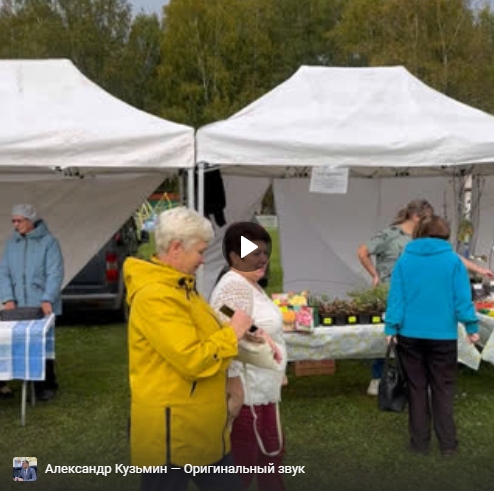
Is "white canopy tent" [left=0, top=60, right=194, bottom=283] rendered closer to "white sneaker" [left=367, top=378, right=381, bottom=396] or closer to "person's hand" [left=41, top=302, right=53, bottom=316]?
"person's hand" [left=41, top=302, right=53, bottom=316]

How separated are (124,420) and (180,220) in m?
2.79

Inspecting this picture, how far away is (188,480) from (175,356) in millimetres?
462

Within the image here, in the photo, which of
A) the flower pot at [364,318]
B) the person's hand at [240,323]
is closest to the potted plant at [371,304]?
the flower pot at [364,318]

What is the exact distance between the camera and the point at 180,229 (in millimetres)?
2023

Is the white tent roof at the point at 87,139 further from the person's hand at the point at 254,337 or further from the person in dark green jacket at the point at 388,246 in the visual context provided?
the person's hand at the point at 254,337

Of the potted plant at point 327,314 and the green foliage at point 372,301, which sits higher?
the green foliage at point 372,301

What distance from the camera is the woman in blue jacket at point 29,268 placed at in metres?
4.83

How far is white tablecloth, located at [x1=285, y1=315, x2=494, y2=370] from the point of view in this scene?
436 cm

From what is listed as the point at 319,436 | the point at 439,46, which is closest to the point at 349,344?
the point at 319,436

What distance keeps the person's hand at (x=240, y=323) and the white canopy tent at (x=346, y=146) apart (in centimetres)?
274

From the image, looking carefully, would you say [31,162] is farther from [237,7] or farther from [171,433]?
[237,7]

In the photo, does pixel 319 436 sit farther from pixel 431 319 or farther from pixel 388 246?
pixel 388 246

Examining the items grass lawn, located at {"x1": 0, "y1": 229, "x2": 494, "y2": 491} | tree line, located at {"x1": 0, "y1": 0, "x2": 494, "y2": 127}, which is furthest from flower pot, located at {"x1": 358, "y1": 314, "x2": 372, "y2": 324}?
tree line, located at {"x1": 0, "y1": 0, "x2": 494, "y2": 127}

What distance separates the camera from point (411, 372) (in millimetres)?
3768
